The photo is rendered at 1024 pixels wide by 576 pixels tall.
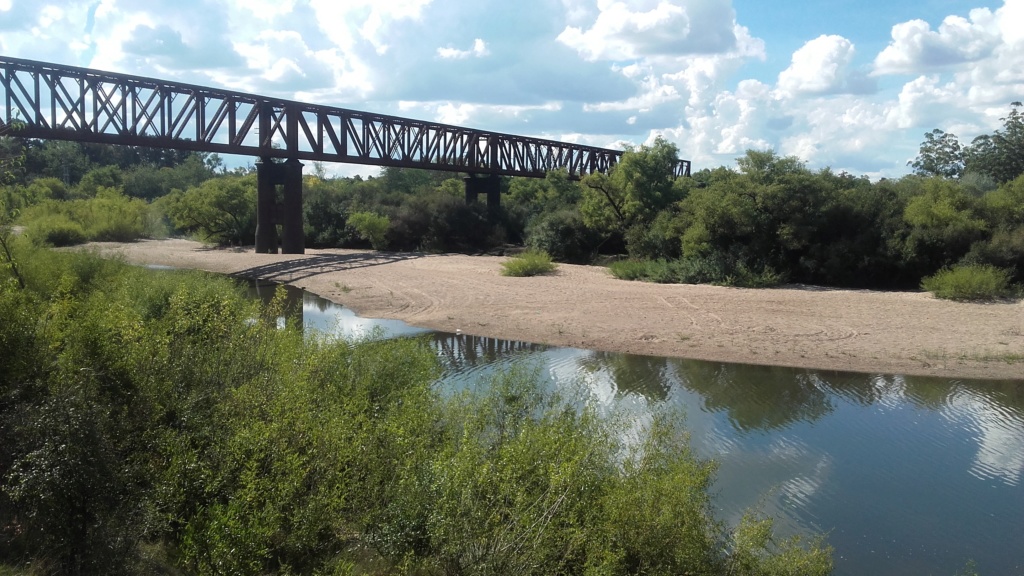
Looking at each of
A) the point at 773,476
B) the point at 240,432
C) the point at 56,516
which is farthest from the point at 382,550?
the point at 773,476

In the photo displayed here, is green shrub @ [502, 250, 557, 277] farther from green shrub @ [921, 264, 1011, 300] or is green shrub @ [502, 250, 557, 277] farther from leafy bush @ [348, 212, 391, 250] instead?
leafy bush @ [348, 212, 391, 250]

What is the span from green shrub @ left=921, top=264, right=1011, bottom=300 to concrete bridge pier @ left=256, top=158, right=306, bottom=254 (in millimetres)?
35386

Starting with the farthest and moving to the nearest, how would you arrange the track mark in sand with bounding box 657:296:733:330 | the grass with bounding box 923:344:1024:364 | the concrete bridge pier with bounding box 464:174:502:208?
the concrete bridge pier with bounding box 464:174:502:208, the track mark in sand with bounding box 657:296:733:330, the grass with bounding box 923:344:1024:364

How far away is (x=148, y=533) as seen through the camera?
24.5ft

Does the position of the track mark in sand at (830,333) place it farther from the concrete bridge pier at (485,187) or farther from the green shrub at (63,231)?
the green shrub at (63,231)

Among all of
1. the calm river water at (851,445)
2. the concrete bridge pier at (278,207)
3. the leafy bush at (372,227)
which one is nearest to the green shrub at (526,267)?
the calm river water at (851,445)

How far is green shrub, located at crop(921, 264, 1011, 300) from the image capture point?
1110 inches

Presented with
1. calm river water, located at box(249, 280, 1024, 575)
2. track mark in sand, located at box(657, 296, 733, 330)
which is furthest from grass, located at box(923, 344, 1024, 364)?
track mark in sand, located at box(657, 296, 733, 330)

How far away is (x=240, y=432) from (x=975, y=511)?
1059 cm

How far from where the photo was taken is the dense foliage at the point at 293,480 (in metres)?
7.09

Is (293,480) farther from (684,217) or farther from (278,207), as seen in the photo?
(278,207)

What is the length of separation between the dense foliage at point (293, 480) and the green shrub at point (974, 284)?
2322 centimetres

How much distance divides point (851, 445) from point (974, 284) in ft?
56.9

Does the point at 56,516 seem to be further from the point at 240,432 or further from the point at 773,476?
the point at 773,476
